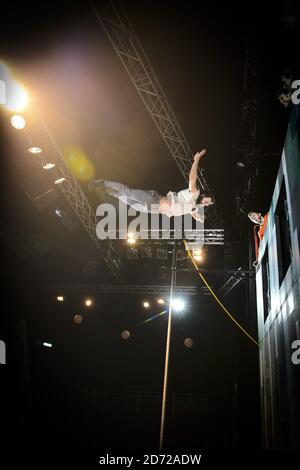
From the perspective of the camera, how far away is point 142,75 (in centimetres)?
505

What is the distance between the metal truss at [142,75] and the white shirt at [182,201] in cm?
137

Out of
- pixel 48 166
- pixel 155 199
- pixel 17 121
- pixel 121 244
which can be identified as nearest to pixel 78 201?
pixel 48 166

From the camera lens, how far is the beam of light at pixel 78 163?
619 cm

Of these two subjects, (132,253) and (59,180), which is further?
(132,253)

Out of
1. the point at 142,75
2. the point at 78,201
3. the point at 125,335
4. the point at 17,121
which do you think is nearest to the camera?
the point at 142,75

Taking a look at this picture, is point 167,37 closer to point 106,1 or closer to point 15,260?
point 106,1

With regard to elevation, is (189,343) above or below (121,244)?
below

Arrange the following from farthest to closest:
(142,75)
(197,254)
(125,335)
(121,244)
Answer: (125,335) < (197,254) < (121,244) < (142,75)

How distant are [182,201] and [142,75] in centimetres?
204

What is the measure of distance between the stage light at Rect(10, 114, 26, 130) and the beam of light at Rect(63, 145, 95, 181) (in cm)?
96

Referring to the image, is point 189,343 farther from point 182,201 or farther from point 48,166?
point 48,166

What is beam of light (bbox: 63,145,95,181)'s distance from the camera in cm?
619
